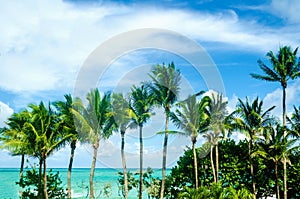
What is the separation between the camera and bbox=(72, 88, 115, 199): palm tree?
21.7 m

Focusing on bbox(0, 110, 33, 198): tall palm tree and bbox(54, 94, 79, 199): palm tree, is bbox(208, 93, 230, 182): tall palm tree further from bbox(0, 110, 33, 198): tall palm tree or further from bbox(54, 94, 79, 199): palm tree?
bbox(0, 110, 33, 198): tall palm tree

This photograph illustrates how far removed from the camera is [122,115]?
2305 cm

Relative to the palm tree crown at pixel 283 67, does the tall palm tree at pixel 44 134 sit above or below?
below

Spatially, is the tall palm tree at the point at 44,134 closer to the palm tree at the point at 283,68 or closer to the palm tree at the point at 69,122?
the palm tree at the point at 69,122

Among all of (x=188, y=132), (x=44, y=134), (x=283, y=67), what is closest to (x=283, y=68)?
(x=283, y=67)

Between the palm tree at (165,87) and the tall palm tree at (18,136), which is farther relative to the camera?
the palm tree at (165,87)

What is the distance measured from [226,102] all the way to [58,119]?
10367 millimetres

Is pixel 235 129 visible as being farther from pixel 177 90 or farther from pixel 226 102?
pixel 177 90

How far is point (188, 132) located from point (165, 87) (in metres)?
2.93

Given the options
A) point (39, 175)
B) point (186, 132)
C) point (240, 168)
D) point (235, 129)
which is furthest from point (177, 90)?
point (39, 175)

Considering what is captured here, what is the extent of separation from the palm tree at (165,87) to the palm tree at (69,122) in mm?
4928

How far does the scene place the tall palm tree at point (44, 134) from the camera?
850 inches

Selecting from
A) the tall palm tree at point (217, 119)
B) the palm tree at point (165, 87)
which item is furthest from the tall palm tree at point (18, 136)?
the tall palm tree at point (217, 119)

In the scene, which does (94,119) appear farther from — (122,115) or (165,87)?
(165,87)
